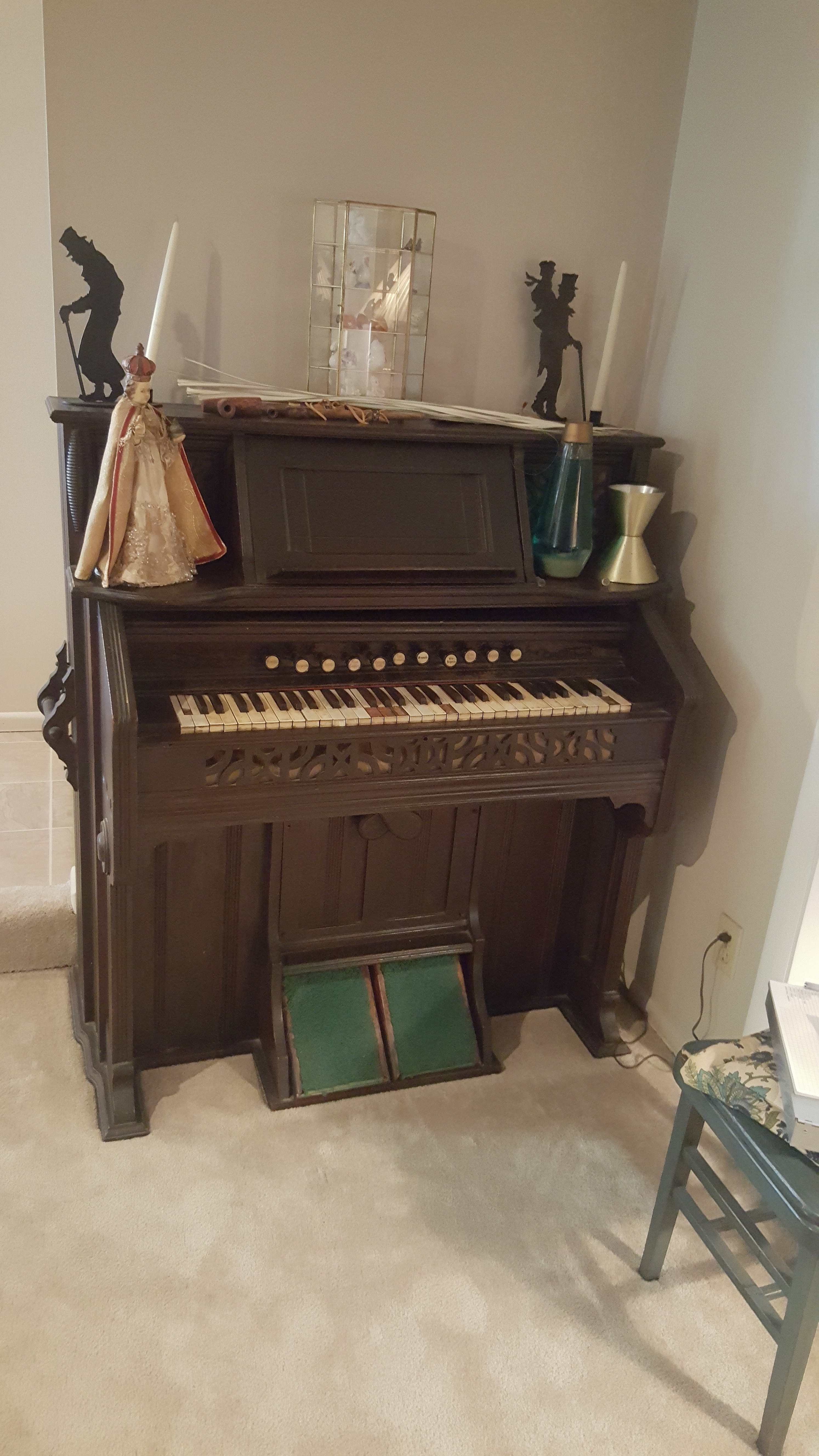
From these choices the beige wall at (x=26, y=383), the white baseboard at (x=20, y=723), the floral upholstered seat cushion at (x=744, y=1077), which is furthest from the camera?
the white baseboard at (x=20, y=723)

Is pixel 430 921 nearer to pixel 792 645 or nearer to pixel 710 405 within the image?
pixel 792 645

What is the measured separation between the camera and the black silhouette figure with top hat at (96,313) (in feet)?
5.81

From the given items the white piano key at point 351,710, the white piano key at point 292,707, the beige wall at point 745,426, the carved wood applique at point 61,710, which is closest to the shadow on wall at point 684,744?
the beige wall at point 745,426

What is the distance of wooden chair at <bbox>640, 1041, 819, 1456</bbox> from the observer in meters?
1.41

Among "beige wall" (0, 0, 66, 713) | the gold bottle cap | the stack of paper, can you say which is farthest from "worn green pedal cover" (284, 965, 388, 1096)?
"beige wall" (0, 0, 66, 713)

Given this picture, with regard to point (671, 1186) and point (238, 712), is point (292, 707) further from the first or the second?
point (671, 1186)

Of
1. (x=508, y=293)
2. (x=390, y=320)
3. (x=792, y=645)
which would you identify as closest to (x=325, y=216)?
(x=390, y=320)

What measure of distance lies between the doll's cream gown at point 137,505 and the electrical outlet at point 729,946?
1.30 meters

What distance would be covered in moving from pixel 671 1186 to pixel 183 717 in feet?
3.68

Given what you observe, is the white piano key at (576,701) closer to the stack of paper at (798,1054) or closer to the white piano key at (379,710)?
the white piano key at (379,710)

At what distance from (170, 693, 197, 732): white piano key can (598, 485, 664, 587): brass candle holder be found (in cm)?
86

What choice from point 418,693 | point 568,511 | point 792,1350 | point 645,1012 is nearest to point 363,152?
point 568,511

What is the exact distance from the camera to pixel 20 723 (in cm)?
376

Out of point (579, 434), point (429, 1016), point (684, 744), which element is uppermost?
point (579, 434)
